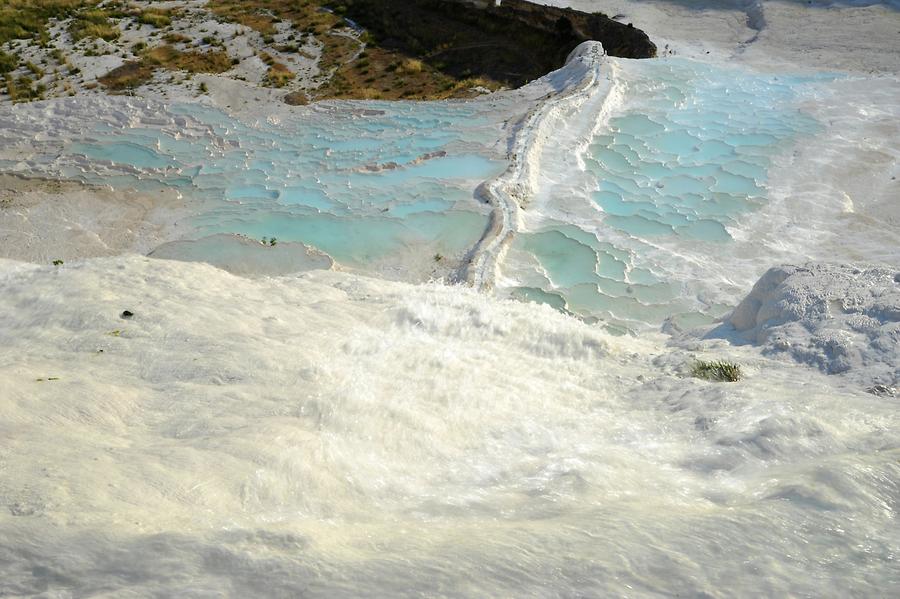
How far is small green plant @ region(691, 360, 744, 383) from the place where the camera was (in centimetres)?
540

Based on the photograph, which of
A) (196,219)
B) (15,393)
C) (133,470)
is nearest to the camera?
(133,470)

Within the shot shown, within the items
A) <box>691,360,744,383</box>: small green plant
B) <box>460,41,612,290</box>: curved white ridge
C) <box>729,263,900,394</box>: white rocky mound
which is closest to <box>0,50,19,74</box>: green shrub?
<box>460,41,612,290</box>: curved white ridge

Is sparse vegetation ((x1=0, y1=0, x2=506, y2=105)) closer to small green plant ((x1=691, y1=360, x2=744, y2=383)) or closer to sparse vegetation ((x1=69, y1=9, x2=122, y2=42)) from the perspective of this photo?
sparse vegetation ((x1=69, y1=9, x2=122, y2=42))

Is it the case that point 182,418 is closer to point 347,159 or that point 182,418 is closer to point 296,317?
point 296,317

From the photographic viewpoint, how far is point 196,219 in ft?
32.4

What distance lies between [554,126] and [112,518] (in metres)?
10.1

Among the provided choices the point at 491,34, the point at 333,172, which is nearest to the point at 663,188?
the point at 333,172

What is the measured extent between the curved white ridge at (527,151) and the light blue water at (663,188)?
322 mm

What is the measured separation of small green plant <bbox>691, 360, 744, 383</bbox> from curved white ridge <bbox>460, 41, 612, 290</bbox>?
9.64 ft

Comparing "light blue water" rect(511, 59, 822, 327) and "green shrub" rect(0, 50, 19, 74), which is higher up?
"light blue water" rect(511, 59, 822, 327)

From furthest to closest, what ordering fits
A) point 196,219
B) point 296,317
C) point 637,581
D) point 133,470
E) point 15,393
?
point 196,219 < point 296,317 < point 15,393 < point 133,470 < point 637,581

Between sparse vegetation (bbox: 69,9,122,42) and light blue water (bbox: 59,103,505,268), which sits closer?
light blue water (bbox: 59,103,505,268)

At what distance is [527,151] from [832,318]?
18.9 feet

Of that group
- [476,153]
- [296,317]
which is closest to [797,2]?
[476,153]
